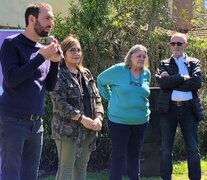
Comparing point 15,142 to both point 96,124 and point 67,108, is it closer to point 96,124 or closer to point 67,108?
point 67,108

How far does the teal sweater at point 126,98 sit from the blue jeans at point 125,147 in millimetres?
86

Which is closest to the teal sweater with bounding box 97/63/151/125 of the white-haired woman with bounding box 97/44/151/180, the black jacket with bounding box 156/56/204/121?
the white-haired woman with bounding box 97/44/151/180

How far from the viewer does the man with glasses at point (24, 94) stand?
3.61 metres

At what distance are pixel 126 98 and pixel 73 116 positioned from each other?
0.96 metres

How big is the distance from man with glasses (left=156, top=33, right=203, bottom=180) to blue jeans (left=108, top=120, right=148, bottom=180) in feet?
1.63

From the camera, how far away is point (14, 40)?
12.2 feet

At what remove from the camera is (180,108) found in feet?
18.6

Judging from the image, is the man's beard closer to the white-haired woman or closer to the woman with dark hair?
the woman with dark hair

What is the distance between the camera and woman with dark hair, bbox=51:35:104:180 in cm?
463

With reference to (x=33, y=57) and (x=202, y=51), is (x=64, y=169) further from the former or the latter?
(x=202, y=51)

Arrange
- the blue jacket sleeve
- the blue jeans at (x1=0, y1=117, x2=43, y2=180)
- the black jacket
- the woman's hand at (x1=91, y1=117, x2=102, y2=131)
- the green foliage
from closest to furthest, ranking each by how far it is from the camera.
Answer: the blue jacket sleeve < the blue jeans at (x1=0, y1=117, x2=43, y2=180) < the woman's hand at (x1=91, y1=117, x2=102, y2=131) < the black jacket < the green foliage

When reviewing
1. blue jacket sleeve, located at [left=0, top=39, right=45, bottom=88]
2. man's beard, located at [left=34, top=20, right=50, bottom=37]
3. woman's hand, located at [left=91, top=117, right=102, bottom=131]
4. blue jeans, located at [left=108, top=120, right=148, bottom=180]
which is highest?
man's beard, located at [left=34, top=20, right=50, bottom=37]

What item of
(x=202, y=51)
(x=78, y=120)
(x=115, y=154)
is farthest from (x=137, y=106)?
(x=202, y=51)

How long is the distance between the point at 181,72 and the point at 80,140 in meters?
1.90
